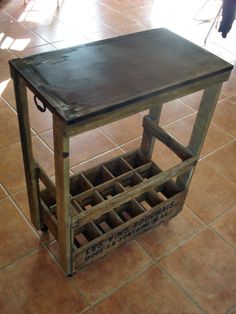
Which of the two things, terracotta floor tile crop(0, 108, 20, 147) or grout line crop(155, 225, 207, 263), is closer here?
grout line crop(155, 225, 207, 263)

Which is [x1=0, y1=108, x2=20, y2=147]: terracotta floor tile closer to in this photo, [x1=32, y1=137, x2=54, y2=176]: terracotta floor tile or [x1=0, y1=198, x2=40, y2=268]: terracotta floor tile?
[x1=32, y1=137, x2=54, y2=176]: terracotta floor tile

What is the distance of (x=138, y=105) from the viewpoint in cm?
99

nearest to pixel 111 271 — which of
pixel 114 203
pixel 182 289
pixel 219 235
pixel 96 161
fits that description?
pixel 182 289

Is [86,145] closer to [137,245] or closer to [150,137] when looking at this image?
[150,137]

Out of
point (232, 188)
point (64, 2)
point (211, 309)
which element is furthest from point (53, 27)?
point (211, 309)

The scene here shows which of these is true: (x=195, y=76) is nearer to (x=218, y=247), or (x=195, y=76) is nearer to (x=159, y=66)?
(x=159, y=66)

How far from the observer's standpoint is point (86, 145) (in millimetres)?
2066

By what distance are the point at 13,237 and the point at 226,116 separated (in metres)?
1.62

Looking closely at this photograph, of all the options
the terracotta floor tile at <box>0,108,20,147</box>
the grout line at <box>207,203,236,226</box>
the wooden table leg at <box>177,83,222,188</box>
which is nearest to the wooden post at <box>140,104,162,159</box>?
the wooden table leg at <box>177,83,222,188</box>

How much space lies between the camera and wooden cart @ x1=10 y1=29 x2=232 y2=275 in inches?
37.3

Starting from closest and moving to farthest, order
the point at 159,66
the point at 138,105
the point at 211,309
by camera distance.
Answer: the point at 138,105, the point at 159,66, the point at 211,309

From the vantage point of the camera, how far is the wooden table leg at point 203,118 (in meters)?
1.26

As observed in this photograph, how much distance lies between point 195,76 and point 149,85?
6.6 inches

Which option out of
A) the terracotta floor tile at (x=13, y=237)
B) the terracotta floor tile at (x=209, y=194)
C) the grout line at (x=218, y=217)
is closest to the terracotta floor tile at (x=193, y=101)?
the terracotta floor tile at (x=209, y=194)
